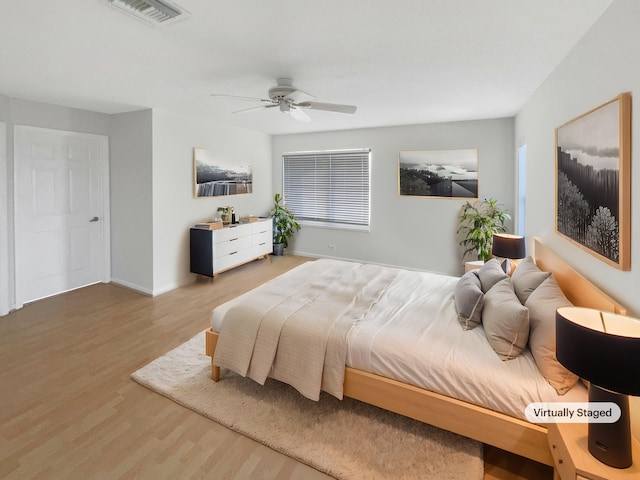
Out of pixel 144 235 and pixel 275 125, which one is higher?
pixel 275 125

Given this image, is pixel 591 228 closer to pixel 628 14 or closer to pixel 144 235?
pixel 628 14

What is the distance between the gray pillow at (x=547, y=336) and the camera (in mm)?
1687

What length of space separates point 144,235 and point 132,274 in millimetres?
644

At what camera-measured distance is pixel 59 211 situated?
4.35 metres

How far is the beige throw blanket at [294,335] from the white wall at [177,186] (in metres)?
2.34

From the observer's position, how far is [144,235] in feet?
14.7

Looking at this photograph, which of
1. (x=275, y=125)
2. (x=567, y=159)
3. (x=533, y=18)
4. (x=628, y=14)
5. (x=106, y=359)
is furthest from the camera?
(x=275, y=125)

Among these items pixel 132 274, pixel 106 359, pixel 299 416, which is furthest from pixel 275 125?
pixel 299 416

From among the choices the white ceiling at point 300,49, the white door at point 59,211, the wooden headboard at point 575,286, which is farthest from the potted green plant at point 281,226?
the wooden headboard at point 575,286

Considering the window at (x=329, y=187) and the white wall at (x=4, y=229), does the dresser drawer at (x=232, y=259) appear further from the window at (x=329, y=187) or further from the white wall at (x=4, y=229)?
the white wall at (x=4, y=229)

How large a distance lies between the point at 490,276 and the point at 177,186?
4.09 metres

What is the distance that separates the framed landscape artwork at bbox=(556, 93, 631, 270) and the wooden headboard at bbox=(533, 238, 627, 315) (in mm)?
185

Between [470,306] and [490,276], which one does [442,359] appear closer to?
[470,306]

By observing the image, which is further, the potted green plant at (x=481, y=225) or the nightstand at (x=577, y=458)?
the potted green plant at (x=481, y=225)
